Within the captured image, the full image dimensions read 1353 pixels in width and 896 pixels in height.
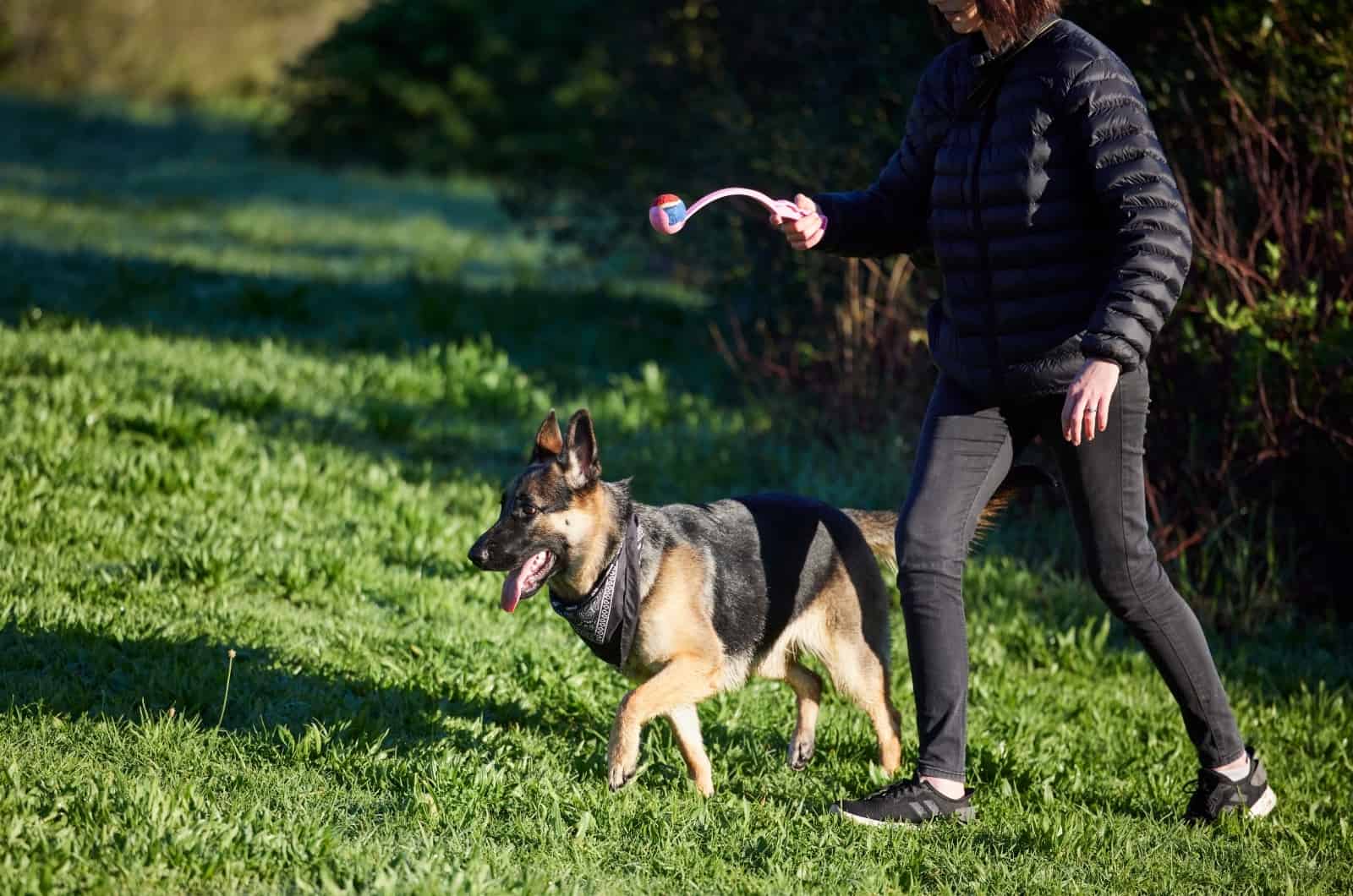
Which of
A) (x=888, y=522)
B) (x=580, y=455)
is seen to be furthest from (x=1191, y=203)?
(x=580, y=455)

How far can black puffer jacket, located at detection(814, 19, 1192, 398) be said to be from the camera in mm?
3865

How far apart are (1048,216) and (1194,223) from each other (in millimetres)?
3084

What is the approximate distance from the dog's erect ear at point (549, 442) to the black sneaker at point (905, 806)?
1442mm

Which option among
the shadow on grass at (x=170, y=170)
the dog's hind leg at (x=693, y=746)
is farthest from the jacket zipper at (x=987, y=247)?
the shadow on grass at (x=170, y=170)

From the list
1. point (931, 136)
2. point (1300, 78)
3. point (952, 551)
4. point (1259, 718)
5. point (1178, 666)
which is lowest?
point (1259, 718)

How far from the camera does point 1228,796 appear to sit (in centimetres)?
444

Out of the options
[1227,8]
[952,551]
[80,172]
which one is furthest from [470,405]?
[80,172]

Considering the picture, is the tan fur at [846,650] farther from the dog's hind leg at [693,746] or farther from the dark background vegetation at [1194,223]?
the dark background vegetation at [1194,223]

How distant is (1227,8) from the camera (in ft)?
22.7

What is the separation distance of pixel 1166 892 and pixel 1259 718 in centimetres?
199

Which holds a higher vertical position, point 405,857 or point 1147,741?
point 405,857

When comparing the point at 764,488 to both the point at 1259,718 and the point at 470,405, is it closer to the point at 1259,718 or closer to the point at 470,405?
the point at 470,405

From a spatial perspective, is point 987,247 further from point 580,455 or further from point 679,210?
point 580,455

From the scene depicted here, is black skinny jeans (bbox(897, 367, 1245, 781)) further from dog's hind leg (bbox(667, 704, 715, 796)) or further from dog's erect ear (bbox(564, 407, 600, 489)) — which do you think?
dog's erect ear (bbox(564, 407, 600, 489))
